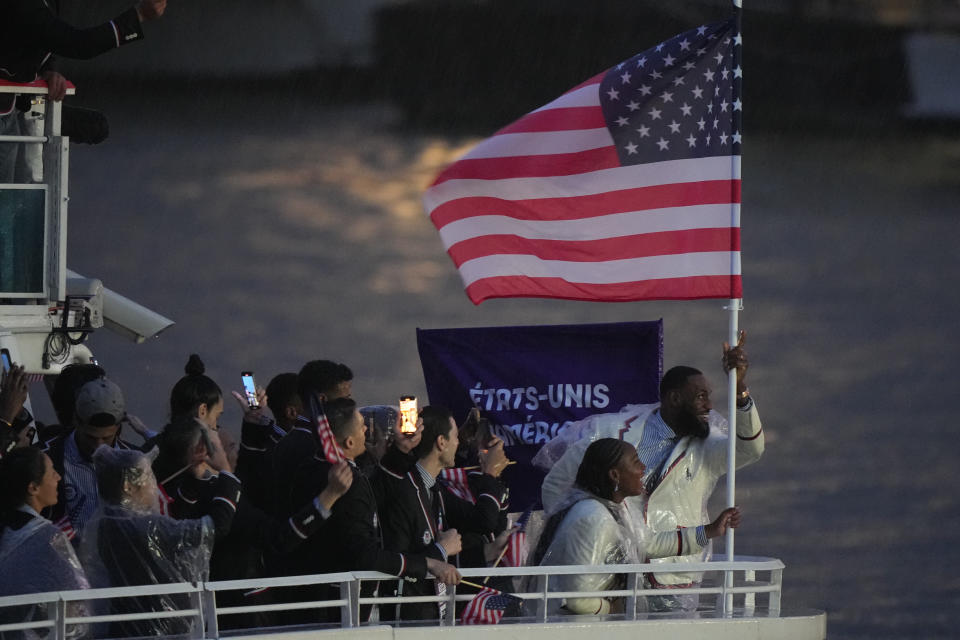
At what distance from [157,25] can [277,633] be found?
87.9 feet

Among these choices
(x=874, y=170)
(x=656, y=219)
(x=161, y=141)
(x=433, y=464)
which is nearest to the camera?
(x=433, y=464)

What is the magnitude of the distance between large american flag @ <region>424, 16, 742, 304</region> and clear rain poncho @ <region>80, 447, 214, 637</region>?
2.24 metres

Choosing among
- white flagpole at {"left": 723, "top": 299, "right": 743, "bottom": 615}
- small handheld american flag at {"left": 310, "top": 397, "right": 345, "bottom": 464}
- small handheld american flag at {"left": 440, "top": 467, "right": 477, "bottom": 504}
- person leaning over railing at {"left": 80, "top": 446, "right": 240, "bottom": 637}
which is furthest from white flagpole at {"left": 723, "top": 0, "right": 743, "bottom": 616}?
person leaning over railing at {"left": 80, "top": 446, "right": 240, "bottom": 637}

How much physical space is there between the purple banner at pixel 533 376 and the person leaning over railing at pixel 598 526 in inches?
53.3

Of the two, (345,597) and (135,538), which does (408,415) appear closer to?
(345,597)

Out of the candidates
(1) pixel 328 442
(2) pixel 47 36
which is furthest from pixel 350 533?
(2) pixel 47 36

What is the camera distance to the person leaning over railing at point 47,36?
7.99m

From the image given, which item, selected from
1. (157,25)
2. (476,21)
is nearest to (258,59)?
(157,25)

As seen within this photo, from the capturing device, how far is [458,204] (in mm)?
7488

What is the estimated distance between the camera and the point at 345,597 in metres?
5.95

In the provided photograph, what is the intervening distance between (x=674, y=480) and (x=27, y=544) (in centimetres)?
269

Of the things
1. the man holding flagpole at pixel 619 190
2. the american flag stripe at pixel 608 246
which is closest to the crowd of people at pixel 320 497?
the man holding flagpole at pixel 619 190

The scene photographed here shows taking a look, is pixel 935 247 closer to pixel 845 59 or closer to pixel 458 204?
pixel 845 59

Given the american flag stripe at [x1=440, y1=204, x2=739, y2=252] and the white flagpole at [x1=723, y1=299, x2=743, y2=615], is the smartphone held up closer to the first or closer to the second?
the white flagpole at [x1=723, y1=299, x2=743, y2=615]
